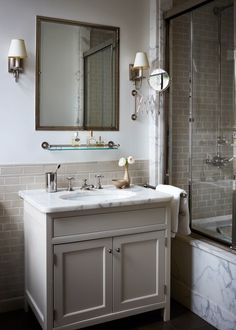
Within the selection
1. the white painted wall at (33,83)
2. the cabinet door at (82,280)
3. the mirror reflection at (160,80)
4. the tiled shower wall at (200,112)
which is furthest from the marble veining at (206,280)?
the mirror reflection at (160,80)

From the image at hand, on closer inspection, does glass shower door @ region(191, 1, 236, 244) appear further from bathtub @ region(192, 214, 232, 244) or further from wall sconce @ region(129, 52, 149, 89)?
wall sconce @ region(129, 52, 149, 89)

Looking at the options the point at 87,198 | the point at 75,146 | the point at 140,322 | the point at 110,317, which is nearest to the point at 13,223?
the point at 87,198

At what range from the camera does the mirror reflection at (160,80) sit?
9.99 ft

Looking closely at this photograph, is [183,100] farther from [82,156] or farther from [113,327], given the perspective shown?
[113,327]

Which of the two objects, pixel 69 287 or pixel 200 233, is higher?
pixel 200 233

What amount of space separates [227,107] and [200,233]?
1.07m

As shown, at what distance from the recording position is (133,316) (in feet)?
9.05

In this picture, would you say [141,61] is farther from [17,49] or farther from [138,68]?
[17,49]

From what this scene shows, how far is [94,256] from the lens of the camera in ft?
7.91

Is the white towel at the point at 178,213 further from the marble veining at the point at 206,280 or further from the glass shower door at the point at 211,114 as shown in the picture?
the glass shower door at the point at 211,114

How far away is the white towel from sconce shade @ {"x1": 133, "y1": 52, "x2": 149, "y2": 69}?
98 centimetres

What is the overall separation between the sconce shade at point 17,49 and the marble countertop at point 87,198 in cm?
93

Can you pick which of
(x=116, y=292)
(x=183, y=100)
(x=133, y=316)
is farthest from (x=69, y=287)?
(x=183, y=100)

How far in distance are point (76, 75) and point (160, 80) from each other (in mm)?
660
